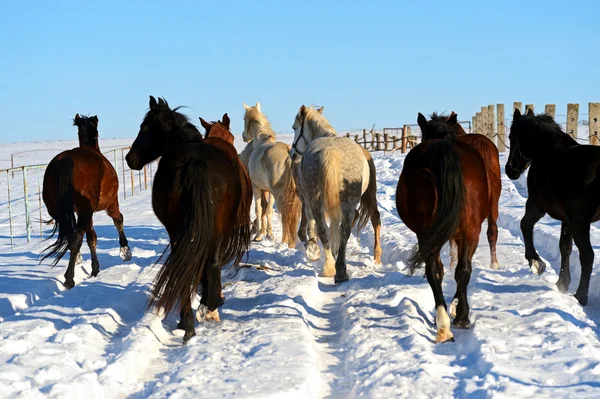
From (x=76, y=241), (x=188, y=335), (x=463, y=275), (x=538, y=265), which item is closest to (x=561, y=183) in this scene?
(x=538, y=265)

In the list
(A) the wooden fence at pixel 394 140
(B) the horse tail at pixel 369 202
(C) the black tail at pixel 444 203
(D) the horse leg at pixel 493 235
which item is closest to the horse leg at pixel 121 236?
(B) the horse tail at pixel 369 202

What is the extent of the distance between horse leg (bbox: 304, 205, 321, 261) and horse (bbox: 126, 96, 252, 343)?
271 centimetres

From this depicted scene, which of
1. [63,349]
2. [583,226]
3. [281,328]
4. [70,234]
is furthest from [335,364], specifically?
[70,234]

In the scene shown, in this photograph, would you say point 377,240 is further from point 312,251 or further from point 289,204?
point 289,204

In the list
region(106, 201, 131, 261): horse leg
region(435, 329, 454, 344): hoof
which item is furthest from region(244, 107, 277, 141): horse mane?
region(435, 329, 454, 344): hoof

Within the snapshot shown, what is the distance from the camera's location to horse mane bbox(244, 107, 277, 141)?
42.6 feet

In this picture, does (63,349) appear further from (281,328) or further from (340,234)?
(340,234)

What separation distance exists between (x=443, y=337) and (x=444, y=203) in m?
1.08

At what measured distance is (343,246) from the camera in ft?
28.5

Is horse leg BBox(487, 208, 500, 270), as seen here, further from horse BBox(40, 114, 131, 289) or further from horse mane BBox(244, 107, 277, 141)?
horse mane BBox(244, 107, 277, 141)

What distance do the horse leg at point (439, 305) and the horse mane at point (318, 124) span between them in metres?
4.84

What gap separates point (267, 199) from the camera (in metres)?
14.2

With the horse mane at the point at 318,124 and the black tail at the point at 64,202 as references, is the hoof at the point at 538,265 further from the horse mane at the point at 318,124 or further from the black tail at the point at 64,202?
the black tail at the point at 64,202

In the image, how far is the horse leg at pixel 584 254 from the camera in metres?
6.53
